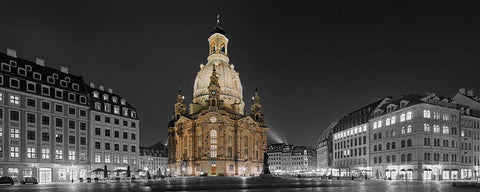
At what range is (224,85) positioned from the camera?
121m

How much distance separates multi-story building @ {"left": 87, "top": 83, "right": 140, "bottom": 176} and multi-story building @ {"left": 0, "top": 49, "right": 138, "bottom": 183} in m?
1.62

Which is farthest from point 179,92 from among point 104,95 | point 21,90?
point 21,90

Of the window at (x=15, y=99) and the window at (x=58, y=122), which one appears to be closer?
the window at (x=15, y=99)

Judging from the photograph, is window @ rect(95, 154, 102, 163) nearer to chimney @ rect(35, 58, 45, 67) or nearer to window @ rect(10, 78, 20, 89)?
chimney @ rect(35, 58, 45, 67)

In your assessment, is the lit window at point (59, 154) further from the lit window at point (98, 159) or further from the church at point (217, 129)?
the church at point (217, 129)

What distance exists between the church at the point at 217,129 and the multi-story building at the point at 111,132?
18330mm

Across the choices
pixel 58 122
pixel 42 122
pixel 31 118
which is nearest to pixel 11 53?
pixel 31 118

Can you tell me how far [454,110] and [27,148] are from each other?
8375 centimetres

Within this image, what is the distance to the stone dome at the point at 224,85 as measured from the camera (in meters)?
120

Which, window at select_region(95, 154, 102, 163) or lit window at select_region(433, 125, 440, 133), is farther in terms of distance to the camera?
lit window at select_region(433, 125, 440, 133)

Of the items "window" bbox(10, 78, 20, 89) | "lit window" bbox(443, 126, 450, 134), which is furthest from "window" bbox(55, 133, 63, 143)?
"lit window" bbox(443, 126, 450, 134)

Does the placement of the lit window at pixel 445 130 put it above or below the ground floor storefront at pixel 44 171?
above

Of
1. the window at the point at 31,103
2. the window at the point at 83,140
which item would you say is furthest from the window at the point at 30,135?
the window at the point at 83,140

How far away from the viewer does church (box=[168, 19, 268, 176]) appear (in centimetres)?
10969
